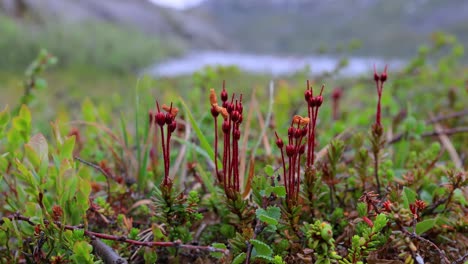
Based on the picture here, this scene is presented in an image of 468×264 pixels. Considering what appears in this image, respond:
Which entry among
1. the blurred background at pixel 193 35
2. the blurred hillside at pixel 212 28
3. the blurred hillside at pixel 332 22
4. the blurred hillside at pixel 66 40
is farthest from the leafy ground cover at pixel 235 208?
the blurred hillside at pixel 332 22

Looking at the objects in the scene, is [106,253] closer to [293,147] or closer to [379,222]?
[293,147]

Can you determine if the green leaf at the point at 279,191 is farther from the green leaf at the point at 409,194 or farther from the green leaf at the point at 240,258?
the green leaf at the point at 409,194

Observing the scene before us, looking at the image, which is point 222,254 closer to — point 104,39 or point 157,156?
point 157,156

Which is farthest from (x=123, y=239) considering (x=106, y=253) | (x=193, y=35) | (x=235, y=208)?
(x=193, y=35)

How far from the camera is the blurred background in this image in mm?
9977

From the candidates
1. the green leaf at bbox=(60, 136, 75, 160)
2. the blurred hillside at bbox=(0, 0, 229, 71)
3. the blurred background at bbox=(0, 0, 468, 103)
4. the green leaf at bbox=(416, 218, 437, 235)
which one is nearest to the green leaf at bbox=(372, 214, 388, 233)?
the green leaf at bbox=(416, 218, 437, 235)

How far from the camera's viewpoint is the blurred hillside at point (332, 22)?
200 feet

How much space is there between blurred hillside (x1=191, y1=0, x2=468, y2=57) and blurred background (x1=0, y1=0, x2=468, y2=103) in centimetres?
20

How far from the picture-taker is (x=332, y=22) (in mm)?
Answer: 74438

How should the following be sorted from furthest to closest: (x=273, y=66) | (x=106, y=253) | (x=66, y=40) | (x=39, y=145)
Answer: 1. (x=273, y=66)
2. (x=66, y=40)
3. (x=39, y=145)
4. (x=106, y=253)

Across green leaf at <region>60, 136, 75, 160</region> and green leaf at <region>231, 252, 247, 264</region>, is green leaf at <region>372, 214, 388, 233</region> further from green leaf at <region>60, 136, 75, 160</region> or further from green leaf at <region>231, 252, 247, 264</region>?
green leaf at <region>60, 136, 75, 160</region>

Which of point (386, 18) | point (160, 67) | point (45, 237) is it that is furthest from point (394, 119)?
point (386, 18)

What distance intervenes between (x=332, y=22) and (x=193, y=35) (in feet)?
165

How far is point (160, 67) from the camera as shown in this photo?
1523cm
